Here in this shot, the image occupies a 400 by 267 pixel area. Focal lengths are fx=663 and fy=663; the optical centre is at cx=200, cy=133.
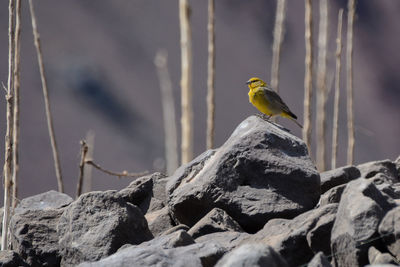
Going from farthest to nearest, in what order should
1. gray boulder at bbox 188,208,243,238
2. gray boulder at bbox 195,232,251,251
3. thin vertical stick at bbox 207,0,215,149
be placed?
1. thin vertical stick at bbox 207,0,215,149
2. gray boulder at bbox 188,208,243,238
3. gray boulder at bbox 195,232,251,251

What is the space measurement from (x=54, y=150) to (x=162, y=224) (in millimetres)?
3564

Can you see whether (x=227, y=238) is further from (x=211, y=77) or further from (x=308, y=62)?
(x=308, y=62)

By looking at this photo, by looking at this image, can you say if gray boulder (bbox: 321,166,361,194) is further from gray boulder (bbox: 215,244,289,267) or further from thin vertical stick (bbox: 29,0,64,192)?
thin vertical stick (bbox: 29,0,64,192)

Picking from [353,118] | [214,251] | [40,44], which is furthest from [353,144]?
[214,251]

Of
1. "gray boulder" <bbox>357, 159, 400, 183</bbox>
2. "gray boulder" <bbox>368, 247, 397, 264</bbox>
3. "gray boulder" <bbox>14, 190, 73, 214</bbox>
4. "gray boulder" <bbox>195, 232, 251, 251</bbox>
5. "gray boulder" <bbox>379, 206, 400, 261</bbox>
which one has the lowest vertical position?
"gray boulder" <bbox>14, 190, 73, 214</bbox>

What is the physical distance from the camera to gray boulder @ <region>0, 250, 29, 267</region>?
5648 mm

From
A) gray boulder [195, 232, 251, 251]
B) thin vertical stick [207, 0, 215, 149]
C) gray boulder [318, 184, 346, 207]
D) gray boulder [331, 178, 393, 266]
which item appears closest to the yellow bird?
thin vertical stick [207, 0, 215, 149]

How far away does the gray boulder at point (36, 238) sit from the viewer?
6.06 m

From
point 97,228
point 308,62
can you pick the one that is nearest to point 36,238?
point 97,228

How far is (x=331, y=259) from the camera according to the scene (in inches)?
188

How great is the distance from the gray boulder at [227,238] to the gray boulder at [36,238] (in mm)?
1498

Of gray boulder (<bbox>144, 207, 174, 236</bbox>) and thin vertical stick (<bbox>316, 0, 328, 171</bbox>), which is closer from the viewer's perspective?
gray boulder (<bbox>144, 207, 174, 236</bbox>)

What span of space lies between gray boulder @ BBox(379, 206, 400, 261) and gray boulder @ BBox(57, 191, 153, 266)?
2.25m

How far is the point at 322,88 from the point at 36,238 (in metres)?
6.17
